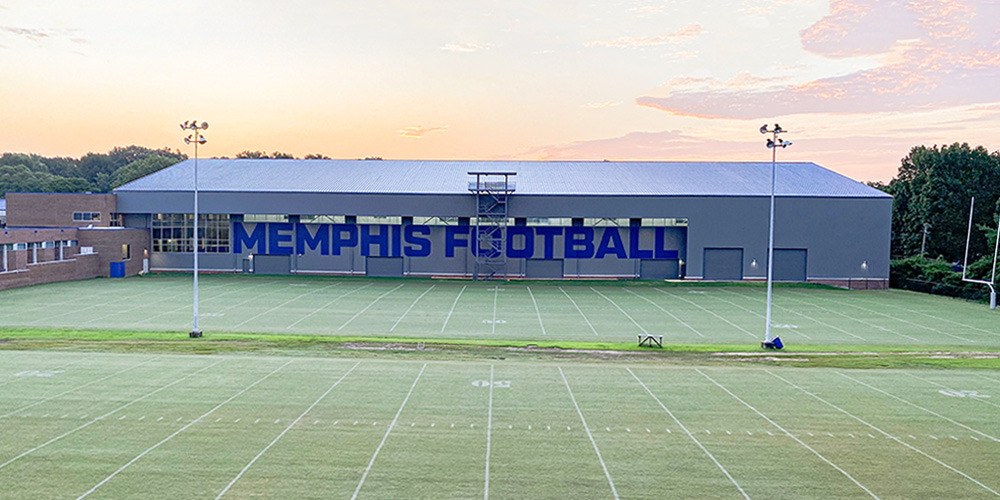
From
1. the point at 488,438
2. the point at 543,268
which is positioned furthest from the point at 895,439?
the point at 543,268

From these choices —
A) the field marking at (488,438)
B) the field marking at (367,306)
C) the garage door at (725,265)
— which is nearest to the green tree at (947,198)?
the garage door at (725,265)

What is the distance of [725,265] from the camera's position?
65.1m

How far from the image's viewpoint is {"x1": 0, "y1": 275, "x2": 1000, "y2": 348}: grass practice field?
36.6 metres

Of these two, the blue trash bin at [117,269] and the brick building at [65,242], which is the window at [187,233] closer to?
the brick building at [65,242]

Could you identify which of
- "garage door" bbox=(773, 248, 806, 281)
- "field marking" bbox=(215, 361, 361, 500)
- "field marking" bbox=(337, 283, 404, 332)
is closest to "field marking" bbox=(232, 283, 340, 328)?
"field marking" bbox=(337, 283, 404, 332)

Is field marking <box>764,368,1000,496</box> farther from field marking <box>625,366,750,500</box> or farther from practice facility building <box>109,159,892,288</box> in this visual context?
practice facility building <box>109,159,892,288</box>

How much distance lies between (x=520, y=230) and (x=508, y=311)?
23.0 meters

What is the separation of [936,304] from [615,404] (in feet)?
144

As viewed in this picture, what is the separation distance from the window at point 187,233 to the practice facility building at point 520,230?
105 mm

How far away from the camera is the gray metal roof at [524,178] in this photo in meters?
68.1

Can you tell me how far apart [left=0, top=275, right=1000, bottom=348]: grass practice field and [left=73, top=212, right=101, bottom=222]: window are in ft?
38.1

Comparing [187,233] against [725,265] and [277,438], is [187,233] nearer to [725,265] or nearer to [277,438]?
[725,265]

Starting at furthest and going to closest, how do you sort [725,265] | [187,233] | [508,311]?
[187,233] → [725,265] → [508,311]

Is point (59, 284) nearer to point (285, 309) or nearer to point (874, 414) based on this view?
point (285, 309)
